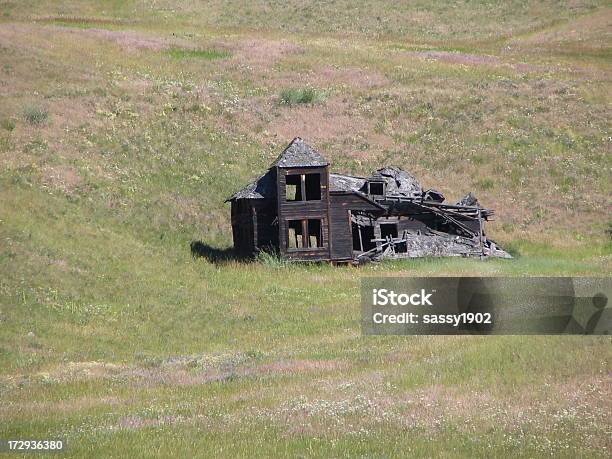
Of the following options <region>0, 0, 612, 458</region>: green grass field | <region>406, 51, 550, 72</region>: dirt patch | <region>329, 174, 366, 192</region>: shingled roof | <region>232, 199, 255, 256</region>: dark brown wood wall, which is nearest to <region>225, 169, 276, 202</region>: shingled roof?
<region>232, 199, 255, 256</region>: dark brown wood wall

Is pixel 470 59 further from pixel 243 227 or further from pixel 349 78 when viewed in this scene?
pixel 243 227

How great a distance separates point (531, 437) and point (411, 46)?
82742 millimetres

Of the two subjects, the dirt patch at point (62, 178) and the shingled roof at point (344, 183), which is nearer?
the shingled roof at point (344, 183)

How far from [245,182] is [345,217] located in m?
14.1

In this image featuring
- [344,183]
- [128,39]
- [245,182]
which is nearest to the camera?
[344,183]

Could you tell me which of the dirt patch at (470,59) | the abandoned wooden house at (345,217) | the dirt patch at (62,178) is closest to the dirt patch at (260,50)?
the dirt patch at (470,59)

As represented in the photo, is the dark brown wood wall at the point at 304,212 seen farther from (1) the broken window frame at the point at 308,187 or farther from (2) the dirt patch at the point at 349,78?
(2) the dirt patch at the point at 349,78

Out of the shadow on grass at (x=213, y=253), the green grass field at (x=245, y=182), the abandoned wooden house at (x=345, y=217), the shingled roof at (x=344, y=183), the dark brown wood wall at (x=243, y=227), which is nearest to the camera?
the green grass field at (x=245, y=182)

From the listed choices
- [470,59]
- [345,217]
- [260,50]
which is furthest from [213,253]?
[470,59]

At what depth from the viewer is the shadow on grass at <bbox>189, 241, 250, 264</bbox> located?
174 ft

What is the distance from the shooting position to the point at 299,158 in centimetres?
5228

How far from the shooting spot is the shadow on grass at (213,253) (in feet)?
174

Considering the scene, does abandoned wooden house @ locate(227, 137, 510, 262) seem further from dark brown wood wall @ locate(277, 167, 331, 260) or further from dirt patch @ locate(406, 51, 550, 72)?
dirt patch @ locate(406, 51, 550, 72)

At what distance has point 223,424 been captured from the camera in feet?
75.9
